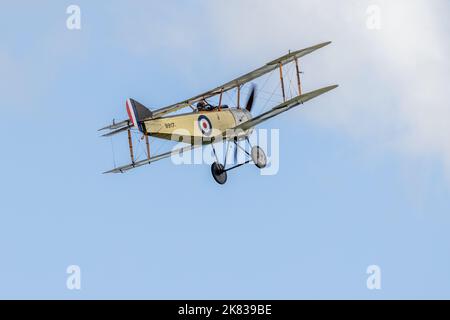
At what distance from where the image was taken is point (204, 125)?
1270 inches

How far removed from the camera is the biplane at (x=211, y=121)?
102 ft

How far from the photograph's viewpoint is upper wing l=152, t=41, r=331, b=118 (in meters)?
32.6

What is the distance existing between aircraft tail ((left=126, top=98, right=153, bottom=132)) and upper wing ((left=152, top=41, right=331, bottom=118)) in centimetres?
93

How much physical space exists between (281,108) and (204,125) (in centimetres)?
229

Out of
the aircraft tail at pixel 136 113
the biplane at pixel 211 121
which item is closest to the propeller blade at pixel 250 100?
the biplane at pixel 211 121

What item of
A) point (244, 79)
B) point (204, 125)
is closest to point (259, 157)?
point (244, 79)

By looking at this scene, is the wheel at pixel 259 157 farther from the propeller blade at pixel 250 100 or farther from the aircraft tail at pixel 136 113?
the aircraft tail at pixel 136 113

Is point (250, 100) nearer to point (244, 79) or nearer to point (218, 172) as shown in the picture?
point (244, 79)

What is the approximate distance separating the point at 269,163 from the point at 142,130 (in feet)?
16.7

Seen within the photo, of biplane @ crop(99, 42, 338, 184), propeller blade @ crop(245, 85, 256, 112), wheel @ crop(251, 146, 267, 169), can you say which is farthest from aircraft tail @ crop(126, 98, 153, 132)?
propeller blade @ crop(245, 85, 256, 112)
